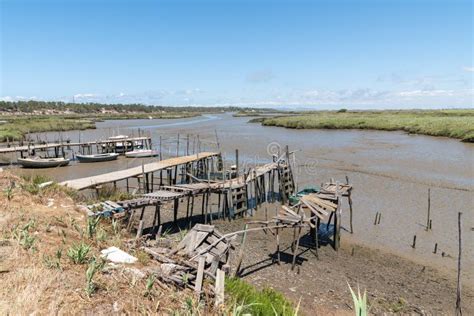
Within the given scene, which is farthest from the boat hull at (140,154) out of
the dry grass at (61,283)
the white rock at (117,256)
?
the white rock at (117,256)

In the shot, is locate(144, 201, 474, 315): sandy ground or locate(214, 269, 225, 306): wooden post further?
locate(144, 201, 474, 315): sandy ground

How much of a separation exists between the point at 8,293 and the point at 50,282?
558 mm

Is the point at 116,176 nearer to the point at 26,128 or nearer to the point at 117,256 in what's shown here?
the point at 117,256

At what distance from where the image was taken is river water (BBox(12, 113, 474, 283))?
48.8 feet

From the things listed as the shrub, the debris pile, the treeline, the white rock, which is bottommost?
the debris pile

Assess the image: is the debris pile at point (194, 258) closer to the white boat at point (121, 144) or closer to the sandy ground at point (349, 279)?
the sandy ground at point (349, 279)

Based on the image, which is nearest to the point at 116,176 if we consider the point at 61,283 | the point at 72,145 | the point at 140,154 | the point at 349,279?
the point at 349,279

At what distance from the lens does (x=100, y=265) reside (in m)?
6.45

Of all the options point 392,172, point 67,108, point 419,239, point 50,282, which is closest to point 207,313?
point 50,282

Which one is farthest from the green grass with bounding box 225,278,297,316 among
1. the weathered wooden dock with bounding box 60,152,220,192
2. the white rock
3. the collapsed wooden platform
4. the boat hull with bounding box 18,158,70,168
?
the collapsed wooden platform

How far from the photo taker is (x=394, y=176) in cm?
2602

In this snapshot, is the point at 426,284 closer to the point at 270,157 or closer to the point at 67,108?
the point at 270,157

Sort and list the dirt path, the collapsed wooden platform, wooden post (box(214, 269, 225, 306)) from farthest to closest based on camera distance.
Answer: the collapsed wooden platform → the dirt path → wooden post (box(214, 269, 225, 306))

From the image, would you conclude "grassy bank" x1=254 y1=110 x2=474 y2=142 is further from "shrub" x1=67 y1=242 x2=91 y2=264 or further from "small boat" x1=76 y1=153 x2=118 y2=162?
"shrub" x1=67 y1=242 x2=91 y2=264
